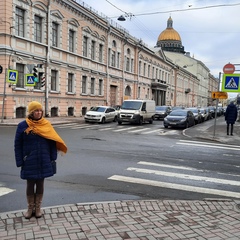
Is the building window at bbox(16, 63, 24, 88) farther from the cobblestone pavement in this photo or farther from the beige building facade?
the cobblestone pavement

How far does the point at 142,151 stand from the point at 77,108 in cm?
2291

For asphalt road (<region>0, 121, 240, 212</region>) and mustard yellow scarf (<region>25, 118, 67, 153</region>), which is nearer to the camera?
mustard yellow scarf (<region>25, 118, 67, 153</region>)

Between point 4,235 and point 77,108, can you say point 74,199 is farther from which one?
point 77,108

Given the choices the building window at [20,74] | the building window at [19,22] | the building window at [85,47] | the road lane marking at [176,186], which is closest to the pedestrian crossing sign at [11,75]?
the building window at [20,74]

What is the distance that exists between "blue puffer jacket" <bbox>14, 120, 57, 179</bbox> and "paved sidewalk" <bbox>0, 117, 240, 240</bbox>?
66 cm

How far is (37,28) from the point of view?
27.3m

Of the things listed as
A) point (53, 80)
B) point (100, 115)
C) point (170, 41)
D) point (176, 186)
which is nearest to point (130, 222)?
point (176, 186)

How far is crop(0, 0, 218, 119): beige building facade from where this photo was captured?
23.6 m

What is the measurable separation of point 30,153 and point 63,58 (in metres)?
27.4

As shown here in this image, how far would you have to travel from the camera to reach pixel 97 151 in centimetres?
1064

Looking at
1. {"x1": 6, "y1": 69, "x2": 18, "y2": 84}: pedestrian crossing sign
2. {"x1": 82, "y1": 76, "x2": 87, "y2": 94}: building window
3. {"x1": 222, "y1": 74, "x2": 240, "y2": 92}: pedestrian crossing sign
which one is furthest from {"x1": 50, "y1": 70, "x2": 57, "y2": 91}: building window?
{"x1": 222, "y1": 74, "x2": 240, "y2": 92}: pedestrian crossing sign

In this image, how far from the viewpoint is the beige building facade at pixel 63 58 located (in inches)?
928

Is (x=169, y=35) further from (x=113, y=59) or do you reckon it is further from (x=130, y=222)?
(x=130, y=222)

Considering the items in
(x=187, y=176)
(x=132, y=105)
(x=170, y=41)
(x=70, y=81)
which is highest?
(x=170, y=41)
